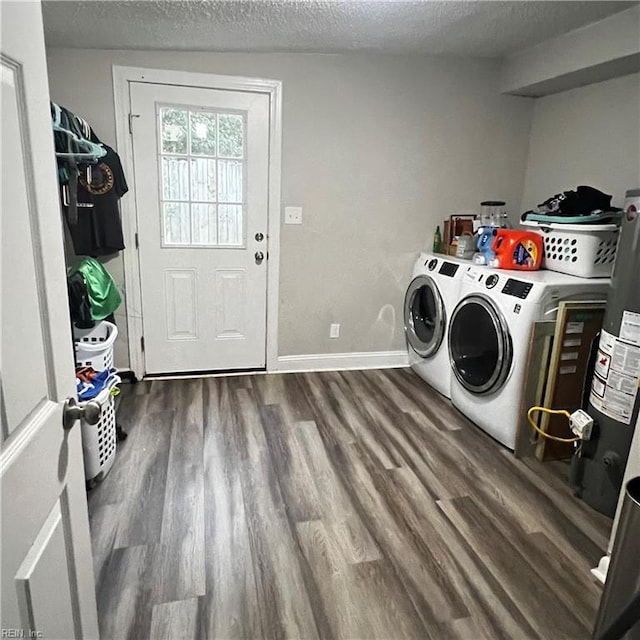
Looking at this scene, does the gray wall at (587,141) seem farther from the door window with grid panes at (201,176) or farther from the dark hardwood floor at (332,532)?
the door window with grid panes at (201,176)

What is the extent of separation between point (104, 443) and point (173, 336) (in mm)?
1242

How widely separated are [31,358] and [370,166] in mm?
2885

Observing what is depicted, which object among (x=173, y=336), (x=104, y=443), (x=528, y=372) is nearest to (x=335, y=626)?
(x=104, y=443)

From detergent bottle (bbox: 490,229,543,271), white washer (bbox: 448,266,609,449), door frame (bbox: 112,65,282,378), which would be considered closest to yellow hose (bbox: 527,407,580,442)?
white washer (bbox: 448,266,609,449)

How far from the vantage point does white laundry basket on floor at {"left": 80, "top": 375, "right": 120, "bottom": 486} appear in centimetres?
199

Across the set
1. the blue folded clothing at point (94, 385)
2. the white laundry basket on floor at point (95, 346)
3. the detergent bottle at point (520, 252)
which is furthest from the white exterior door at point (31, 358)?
the detergent bottle at point (520, 252)

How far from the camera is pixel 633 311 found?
182cm

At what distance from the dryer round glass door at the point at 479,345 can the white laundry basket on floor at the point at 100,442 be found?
194 centimetres

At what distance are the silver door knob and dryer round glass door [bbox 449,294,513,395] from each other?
2023 millimetres

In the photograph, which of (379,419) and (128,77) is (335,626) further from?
(128,77)

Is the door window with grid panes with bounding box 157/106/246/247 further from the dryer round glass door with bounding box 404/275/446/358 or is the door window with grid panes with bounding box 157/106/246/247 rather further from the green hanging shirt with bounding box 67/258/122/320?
the dryer round glass door with bounding box 404/275/446/358

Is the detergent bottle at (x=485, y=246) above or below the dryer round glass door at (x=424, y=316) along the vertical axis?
above

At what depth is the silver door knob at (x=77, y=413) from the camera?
0.91 meters

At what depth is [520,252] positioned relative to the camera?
8.67ft
